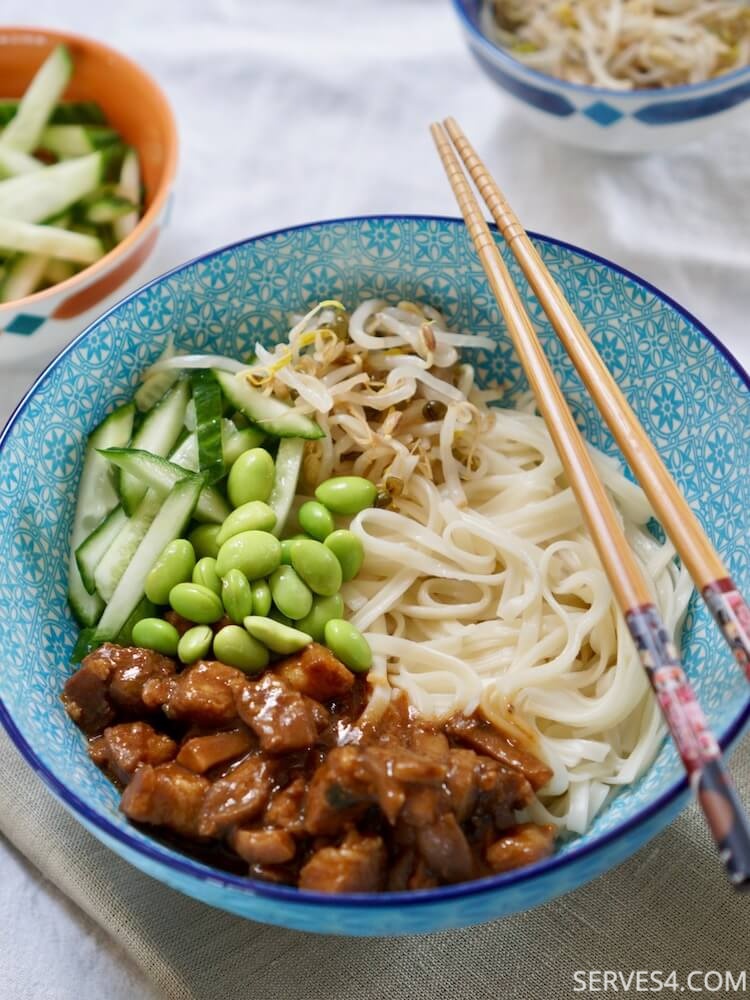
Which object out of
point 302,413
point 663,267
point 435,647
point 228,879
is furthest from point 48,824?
point 663,267

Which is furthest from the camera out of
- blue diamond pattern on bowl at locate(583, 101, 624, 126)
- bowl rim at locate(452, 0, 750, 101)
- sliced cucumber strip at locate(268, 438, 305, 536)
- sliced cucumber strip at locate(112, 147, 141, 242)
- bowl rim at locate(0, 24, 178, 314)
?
sliced cucumber strip at locate(112, 147, 141, 242)

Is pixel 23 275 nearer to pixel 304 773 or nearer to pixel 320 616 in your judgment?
pixel 320 616

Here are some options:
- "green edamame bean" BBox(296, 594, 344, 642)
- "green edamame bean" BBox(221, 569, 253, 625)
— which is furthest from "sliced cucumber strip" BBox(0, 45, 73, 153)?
"green edamame bean" BBox(296, 594, 344, 642)

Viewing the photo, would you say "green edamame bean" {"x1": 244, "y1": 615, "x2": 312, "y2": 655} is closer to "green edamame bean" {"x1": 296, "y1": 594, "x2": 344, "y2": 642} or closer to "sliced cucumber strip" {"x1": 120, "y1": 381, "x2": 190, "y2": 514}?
"green edamame bean" {"x1": 296, "y1": 594, "x2": 344, "y2": 642}

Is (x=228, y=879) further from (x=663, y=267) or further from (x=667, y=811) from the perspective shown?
(x=663, y=267)

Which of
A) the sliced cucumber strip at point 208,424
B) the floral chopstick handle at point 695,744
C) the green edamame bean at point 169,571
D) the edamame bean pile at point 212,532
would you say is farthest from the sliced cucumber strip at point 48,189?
the floral chopstick handle at point 695,744

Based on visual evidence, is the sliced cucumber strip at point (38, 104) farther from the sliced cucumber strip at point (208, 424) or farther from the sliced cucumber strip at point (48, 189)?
the sliced cucumber strip at point (208, 424)

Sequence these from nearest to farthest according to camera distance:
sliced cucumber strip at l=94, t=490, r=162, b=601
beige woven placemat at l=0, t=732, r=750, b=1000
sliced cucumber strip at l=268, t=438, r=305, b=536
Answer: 1. beige woven placemat at l=0, t=732, r=750, b=1000
2. sliced cucumber strip at l=94, t=490, r=162, b=601
3. sliced cucumber strip at l=268, t=438, r=305, b=536
